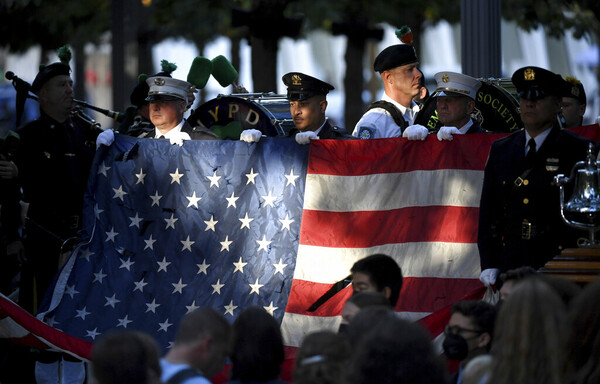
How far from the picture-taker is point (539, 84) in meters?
7.71

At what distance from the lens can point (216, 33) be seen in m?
28.7

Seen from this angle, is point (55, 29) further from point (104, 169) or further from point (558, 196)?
point (558, 196)

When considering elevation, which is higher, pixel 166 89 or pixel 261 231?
pixel 166 89

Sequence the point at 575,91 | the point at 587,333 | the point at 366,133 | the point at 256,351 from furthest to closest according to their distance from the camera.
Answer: the point at 575,91, the point at 366,133, the point at 256,351, the point at 587,333

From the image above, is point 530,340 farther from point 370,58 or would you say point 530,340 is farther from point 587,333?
point 370,58

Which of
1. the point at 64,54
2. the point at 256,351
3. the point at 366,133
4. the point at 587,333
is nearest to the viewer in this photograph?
the point at 587,333

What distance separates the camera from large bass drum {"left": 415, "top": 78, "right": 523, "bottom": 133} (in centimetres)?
1010

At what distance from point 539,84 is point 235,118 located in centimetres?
382

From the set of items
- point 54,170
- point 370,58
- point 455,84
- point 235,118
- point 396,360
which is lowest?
point 396,360

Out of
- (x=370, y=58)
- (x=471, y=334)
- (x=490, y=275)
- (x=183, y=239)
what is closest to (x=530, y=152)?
(x=490, y=275)

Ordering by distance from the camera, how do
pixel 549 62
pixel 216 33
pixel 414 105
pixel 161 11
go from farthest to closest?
1. pixel 549 62
2. pixel 216 33
3. pixel 161 11
4. pixel 414 105

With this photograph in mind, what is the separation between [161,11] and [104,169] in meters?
12.4

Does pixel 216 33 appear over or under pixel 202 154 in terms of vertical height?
over

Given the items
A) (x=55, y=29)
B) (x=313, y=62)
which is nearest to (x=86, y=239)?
(x=55, y=29)
